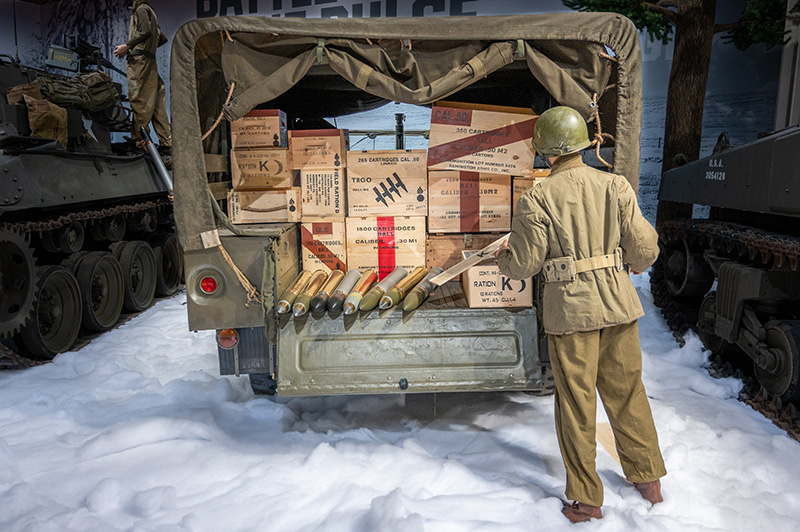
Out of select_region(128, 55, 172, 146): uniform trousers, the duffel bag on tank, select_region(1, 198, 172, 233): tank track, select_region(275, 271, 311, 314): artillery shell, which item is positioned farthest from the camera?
select_region(128, 55, 172, 146): uniform trousers

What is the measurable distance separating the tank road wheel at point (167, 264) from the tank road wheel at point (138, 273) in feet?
0.77

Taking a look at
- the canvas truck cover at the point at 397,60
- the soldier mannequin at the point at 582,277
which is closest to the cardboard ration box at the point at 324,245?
the canvas truck cover at the point at 397,60

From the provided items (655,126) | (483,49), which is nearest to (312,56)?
(483,49)

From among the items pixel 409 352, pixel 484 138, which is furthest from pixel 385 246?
pixel 484 138

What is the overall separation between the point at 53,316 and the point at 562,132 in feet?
16.6

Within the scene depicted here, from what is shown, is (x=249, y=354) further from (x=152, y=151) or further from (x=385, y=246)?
(x=152, y=151)

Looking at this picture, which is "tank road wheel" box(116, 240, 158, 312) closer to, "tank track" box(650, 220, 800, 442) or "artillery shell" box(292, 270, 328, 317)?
"artillery shell" box(292, 270, 328, 317)

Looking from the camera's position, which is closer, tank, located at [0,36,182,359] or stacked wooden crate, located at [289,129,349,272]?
stacked wooden crate, located at [289,129,349,272]

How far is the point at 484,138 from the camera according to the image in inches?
148

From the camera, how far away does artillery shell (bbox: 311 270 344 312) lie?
3.41 metres

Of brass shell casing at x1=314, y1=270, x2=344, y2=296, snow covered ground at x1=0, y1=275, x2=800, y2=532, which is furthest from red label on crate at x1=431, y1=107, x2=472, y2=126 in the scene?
snow covered ground at x1=0, y1=275, x2=800, y2=532

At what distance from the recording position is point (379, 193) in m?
3.92

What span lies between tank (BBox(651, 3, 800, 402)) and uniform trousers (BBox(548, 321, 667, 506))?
1.69m

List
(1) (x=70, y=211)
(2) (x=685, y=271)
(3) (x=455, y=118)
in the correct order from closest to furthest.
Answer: (3) (x=455, y=118) < (1) (x=70, y=211) < (2) (x=685, y=271)
